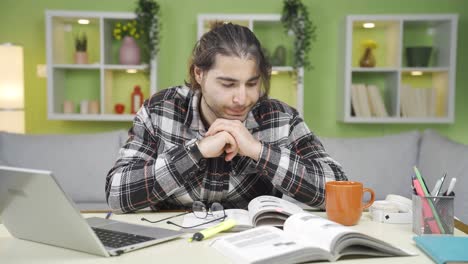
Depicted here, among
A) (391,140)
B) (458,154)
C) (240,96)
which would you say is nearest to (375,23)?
(391,140)

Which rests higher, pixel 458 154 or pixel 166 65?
pixel 166 65

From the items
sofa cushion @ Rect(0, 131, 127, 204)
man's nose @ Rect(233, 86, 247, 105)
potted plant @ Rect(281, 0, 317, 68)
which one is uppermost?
potted plant @ Rect(281, 0, 317, 68)

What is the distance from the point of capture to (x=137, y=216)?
1361 mm

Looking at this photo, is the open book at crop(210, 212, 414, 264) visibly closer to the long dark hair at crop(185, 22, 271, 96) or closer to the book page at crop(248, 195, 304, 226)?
the book page at crop(248, 195, 304, 226)

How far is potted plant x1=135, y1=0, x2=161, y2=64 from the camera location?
3523 millimetres

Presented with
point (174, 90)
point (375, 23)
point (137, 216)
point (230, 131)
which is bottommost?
point (137, 216)

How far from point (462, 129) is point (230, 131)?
2.92 metres

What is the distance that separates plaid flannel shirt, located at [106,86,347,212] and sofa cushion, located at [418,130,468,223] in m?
1.13

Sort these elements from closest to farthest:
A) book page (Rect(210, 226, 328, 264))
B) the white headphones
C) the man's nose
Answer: book page (Rect(210, 226, 328, 264)) → the white headphones → the man's nose

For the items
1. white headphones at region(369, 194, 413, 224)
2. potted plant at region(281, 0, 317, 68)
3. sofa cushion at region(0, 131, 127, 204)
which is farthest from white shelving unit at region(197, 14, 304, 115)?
white headphones at region(369, 194, 413, 224)

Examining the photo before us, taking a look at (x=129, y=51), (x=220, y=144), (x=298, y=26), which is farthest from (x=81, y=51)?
(x=220, y=144)

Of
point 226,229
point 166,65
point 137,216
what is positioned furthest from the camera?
point 166,65

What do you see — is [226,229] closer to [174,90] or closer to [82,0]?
[174,90]

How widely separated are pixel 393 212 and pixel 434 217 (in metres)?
0.15
